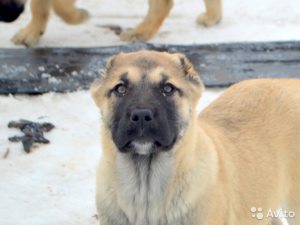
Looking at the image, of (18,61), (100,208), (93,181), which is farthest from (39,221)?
(18,61)

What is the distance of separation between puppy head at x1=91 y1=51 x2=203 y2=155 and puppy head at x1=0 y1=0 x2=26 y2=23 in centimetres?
342

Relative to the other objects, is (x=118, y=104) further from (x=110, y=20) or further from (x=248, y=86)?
(x=110, y=20)

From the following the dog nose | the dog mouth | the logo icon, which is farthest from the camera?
the logo icon

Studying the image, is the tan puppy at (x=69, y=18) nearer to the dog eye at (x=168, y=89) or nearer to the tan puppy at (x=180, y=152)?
the tan puppy at (x=180, y=152)

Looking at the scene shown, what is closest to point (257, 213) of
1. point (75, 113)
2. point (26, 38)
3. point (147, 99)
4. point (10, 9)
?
point (147, 99)

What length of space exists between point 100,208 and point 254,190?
768 mm

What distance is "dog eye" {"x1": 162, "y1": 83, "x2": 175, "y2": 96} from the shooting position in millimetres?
3417

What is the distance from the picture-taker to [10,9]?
6840 millimetres

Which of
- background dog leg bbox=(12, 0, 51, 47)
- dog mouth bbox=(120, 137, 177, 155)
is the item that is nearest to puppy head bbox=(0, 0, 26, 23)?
background dog leg bbox=(12, 0, 51, 47)

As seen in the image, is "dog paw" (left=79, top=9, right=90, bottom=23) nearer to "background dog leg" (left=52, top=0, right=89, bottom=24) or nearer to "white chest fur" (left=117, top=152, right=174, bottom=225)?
"background dog leg" (left=52, top=0, right=89, bottom=24)

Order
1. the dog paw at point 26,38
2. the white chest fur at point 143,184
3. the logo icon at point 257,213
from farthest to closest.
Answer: the dog paw at point 26,38 < the logo icon at point 257,213 < the white chest fur at point 143,184

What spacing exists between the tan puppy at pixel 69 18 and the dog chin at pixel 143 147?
3.83m

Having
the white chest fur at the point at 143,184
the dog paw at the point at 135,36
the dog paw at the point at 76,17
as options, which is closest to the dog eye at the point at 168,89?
the white chest fur at the point at 143,184

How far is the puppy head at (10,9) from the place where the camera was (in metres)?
6.82
